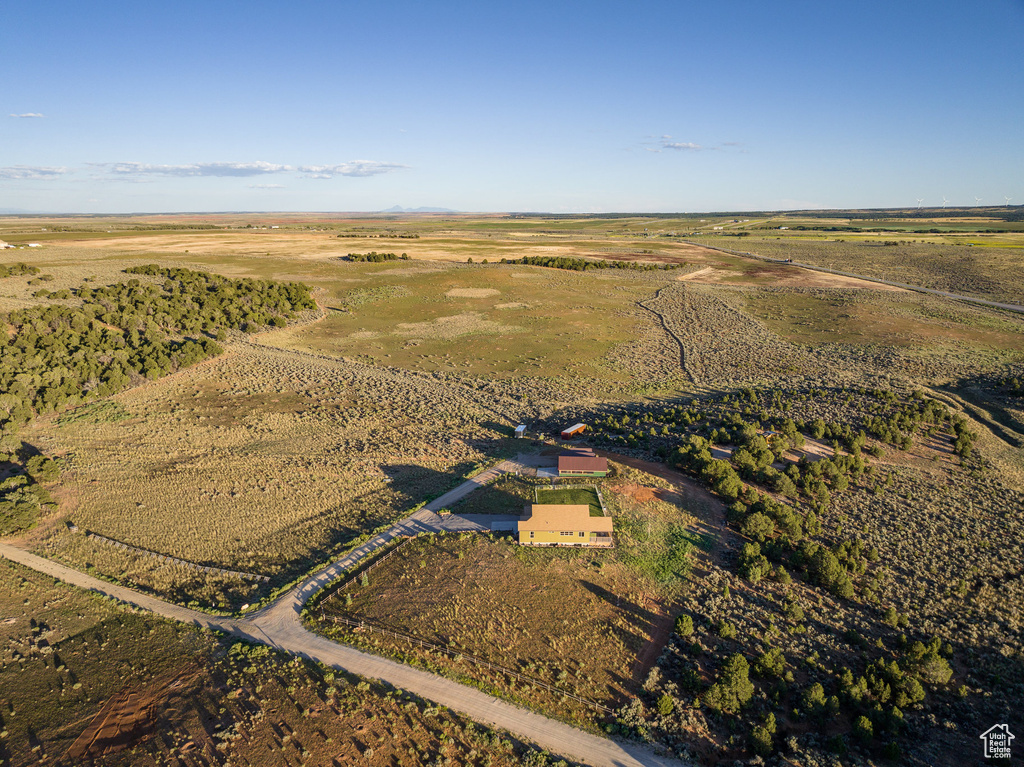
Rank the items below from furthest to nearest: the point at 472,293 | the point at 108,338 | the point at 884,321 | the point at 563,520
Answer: the point at 472,293
the point at 884,321
the point at 108,338
the point at 563,520

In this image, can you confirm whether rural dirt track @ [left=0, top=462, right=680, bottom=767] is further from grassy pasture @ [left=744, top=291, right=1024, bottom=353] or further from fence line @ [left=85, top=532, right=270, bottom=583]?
grassy pasture @ [left=744, top=291, right=1024, bottom=353]

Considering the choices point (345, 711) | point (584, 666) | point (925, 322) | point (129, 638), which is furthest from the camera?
point (925, 322)

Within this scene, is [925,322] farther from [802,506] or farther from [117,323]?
[117,323]

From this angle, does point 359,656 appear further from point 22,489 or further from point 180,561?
point 22,489

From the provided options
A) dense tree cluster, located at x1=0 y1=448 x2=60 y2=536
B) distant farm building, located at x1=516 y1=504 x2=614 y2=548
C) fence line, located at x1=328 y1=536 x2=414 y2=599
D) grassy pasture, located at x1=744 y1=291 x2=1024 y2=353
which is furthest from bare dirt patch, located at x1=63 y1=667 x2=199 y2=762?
grassy pasture, located at x1=744 y1=291 x2=1024 y2=353

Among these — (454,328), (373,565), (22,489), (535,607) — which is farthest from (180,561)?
(454,328)

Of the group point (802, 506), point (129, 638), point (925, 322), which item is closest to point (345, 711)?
point (129, 638)
